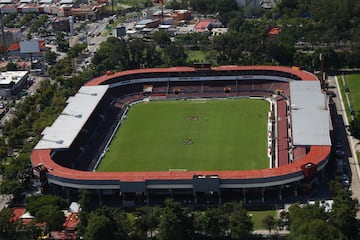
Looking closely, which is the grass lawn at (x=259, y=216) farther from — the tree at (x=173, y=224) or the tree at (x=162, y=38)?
the tree at (x=162, y=38)

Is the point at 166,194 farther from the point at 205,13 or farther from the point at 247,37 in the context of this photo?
the point at 205,13

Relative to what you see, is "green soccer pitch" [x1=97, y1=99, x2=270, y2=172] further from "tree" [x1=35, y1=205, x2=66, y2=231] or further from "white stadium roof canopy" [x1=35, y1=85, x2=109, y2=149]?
"tree" [x1=35, y1=205, x2=66, y2=231]

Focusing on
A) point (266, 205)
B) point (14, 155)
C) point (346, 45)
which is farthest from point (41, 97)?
point (346, 45)

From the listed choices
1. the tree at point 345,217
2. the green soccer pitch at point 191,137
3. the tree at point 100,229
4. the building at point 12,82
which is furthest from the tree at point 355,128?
the building at point 12,82

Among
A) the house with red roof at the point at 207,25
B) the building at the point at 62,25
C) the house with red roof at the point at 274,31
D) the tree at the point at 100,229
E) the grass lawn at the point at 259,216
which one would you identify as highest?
the tree at the point at 100,229

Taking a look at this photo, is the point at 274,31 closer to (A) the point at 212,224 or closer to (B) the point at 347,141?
(B) the point at 347,141

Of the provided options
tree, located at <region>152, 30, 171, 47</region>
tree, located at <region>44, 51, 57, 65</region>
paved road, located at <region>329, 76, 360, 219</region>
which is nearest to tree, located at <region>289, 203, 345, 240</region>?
paved road, located at <region>329, 76, 360, 219</region>
